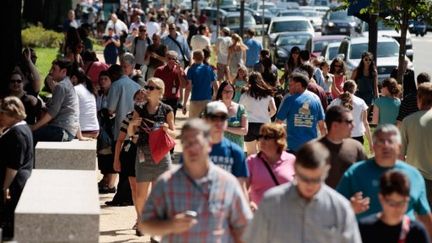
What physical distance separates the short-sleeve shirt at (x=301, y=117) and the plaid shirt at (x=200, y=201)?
6.37m

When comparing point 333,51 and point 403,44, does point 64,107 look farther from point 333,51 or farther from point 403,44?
point 333,51

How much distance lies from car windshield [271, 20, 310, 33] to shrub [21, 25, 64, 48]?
823cm

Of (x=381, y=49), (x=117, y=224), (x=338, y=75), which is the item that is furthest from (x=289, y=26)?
(x=117, y=224)

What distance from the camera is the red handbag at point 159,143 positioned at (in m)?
13.0

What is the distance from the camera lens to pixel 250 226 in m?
7.71

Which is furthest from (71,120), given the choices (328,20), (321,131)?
(328,20)

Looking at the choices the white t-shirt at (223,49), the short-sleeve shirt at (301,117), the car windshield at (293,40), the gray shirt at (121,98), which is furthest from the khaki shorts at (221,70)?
the short-sleeve shirt at (301,117)

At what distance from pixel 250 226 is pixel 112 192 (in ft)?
29.2

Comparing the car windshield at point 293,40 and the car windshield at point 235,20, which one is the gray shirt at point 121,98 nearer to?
the car windshield at point 293,40

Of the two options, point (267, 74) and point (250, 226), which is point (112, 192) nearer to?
point (267, 74)

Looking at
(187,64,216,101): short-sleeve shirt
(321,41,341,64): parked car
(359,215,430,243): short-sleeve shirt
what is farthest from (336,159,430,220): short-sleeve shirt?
(321,41,341,64): parked car

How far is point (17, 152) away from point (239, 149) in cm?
293

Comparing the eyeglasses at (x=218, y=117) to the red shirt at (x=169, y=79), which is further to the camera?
the red shirt at (x=169, y=79)

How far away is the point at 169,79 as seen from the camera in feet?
67.7
